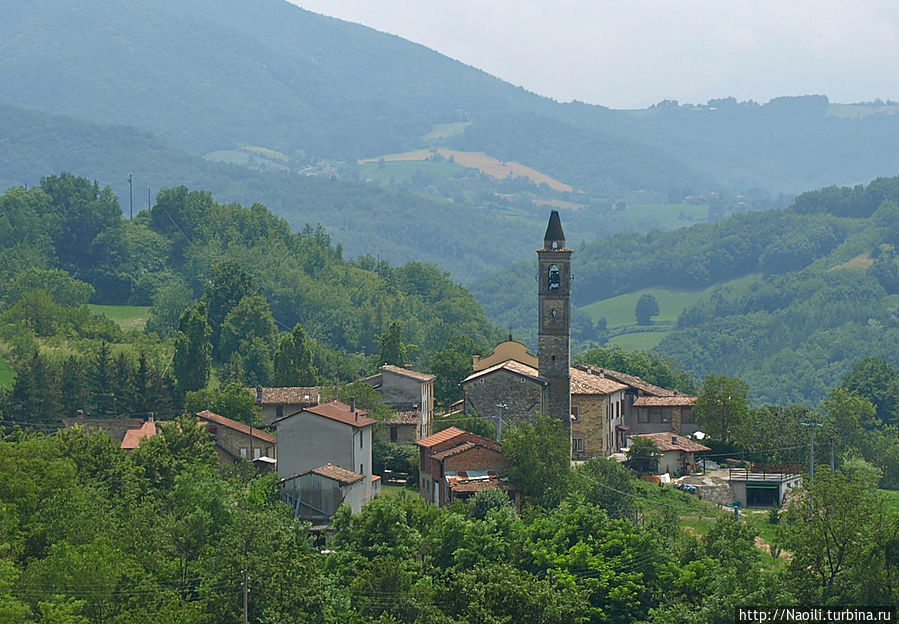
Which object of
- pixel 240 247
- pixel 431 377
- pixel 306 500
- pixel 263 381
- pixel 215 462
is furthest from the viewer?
pixel 240 247

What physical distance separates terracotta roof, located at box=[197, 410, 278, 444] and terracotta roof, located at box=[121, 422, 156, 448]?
2.71 meters

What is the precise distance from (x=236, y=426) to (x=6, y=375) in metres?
24.9

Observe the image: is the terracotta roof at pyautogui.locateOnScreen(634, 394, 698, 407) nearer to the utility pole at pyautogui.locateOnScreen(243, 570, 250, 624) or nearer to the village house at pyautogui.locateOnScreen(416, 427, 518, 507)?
the village house at pyautogui.locateOnScreen(416, 427, 518, 507)

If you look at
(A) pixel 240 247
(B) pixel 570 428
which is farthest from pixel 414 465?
(A) pixel 240 247

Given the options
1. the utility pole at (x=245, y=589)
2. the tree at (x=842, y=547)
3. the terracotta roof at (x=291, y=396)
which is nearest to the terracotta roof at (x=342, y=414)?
the terracotta roof at (x=291, y=396)

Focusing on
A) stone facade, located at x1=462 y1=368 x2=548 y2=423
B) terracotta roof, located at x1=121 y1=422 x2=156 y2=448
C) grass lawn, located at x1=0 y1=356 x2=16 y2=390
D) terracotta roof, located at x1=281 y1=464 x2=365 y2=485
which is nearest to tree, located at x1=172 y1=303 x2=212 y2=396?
grass lawn, located at x1=0 y1=356 x2=16 y2=390

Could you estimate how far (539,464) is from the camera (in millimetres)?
67438

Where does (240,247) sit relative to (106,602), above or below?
above

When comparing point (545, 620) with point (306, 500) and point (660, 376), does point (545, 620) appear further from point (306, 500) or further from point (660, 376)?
point (660, 376)

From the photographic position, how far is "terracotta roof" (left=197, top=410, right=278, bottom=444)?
3014 inches

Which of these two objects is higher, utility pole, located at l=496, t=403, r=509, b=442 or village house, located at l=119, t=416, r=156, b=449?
utility pole, located at l=496, t=403, r=509, b=442

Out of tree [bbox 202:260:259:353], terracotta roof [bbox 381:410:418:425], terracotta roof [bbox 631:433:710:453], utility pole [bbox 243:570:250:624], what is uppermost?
tree [bbox 202:260:259:353]

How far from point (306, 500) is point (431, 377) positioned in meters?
21.3

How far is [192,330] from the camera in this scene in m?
95.4
